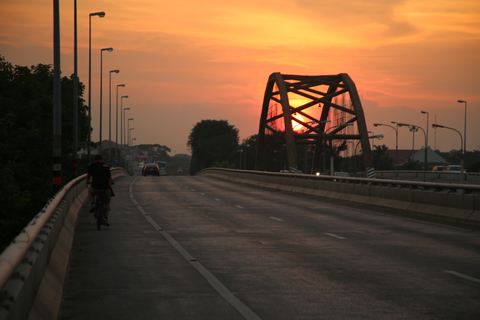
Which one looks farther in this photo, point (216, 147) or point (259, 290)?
point (216, 147)

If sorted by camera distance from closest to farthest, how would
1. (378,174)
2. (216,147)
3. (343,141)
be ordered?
(343,141), (378,174), (216,147)

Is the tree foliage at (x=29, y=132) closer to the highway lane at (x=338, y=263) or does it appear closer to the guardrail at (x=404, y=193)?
the guardrail at (x=404, y=193)

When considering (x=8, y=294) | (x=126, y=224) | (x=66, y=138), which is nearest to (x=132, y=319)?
(x=8, y=294)

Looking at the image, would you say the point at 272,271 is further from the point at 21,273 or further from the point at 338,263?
the point at 21,273

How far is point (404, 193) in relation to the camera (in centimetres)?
2517

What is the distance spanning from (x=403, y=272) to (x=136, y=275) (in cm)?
403

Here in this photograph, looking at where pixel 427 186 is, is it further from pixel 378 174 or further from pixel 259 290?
pixel 378 174

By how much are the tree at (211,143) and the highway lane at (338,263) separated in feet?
504

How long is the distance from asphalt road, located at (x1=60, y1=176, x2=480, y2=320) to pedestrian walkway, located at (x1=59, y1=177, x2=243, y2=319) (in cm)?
1

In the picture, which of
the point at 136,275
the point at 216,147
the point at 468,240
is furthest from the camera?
the point at 216,147

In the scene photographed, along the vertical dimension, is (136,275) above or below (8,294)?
below

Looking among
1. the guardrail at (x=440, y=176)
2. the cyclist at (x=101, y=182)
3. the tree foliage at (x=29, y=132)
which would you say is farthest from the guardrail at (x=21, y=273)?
the guardrail at (x=440, y=176)

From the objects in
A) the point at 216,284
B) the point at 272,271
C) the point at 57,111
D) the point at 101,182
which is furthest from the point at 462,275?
the point at 57,111

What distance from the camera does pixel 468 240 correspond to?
51.1 ft
